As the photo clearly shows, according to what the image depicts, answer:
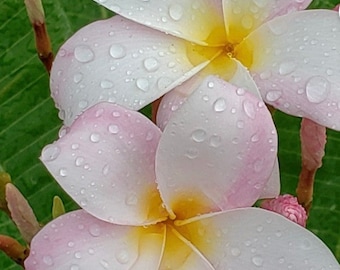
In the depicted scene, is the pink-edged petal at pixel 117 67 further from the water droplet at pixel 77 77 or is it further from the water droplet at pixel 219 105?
the water droplet at pixel 219 105

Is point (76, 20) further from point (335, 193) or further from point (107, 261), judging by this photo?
point (107, 261)

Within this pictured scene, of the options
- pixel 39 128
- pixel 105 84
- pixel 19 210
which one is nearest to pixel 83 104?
pixel 105 84

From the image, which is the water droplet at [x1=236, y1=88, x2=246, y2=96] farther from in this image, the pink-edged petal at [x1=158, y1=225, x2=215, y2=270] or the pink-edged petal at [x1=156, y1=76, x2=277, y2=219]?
the pink-edged petal at [x1=158, y1=225, x2=215, y2=270]

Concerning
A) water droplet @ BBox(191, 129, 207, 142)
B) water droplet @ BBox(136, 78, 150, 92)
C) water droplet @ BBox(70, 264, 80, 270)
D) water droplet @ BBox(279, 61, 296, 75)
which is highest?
water droplet @ BBox(136, 78, 150, 92)

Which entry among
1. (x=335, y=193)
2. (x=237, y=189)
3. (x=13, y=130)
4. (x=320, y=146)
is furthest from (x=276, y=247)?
(x=13, y=130)

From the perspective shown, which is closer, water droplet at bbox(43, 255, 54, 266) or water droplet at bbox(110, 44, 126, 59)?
water droplet at bbox(43, 255, 54, 266)

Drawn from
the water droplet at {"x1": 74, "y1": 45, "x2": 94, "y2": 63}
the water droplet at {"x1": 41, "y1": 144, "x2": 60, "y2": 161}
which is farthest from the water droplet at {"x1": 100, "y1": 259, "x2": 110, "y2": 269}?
the water droplet at {"x1": 74, "y1": 45, "x2": 94, "y2": 63}
